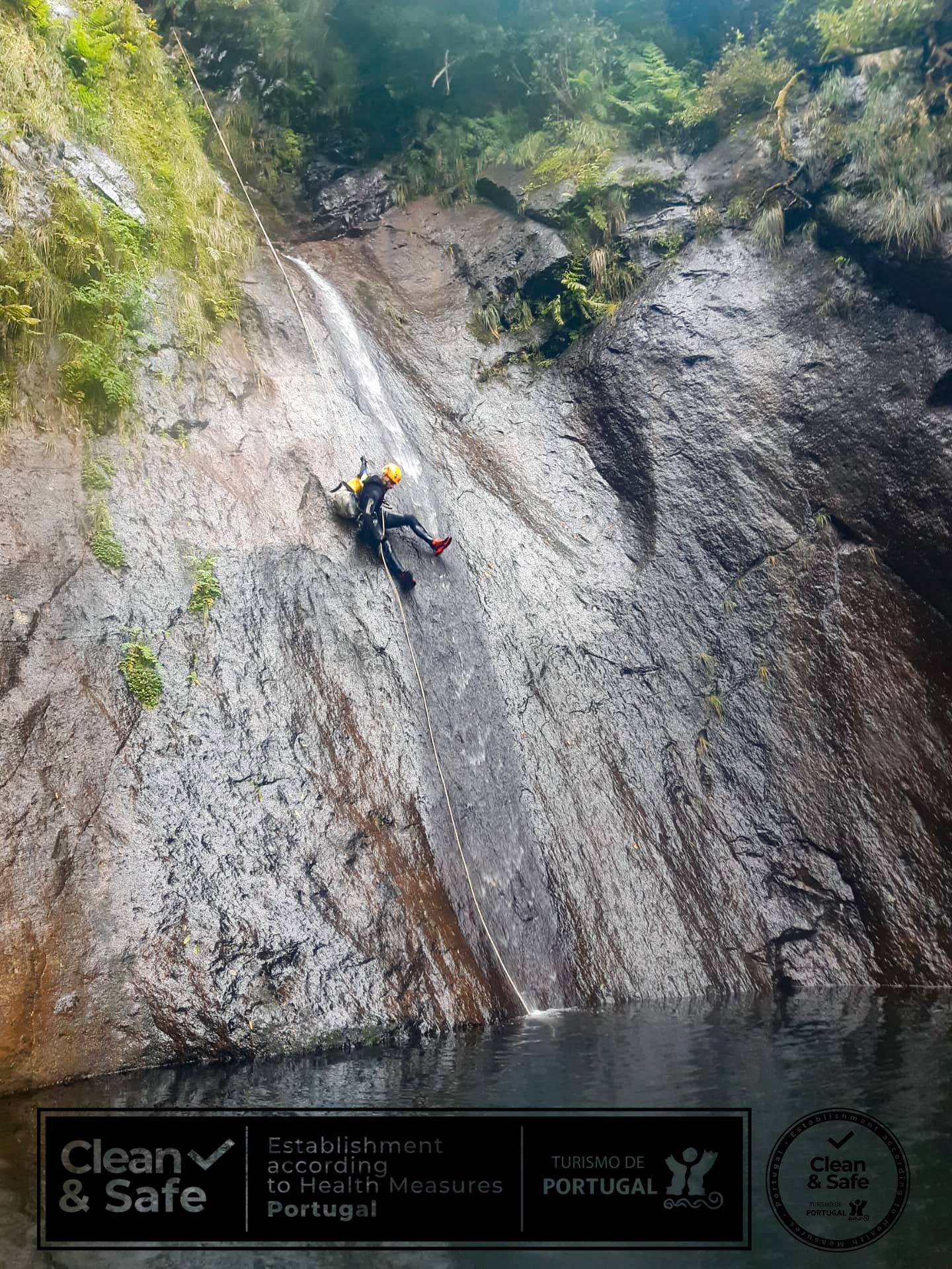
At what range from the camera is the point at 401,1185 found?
13.8 feet

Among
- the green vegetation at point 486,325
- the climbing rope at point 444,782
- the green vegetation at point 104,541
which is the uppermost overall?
the green vegetation at point 486,325

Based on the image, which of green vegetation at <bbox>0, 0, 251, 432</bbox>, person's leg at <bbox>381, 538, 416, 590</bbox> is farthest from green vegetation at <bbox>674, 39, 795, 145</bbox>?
person's leg at <bbox>381, 538, 416, 590</bbox>

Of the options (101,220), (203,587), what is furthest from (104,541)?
(101,220)

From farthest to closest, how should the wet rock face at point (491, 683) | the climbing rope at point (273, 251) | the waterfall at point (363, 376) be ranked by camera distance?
the waterfall at point (363, 376), the climbing rope at point (273, 251), the wet rock face at point (491, 683)

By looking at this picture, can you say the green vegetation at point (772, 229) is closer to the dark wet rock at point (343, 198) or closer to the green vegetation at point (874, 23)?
the green vegetation at point (874, 23)

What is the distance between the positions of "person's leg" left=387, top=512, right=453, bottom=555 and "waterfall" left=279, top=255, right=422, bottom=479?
134 cm

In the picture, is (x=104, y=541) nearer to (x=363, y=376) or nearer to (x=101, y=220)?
(x=101, y=220)

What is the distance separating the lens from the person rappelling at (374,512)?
9.51m

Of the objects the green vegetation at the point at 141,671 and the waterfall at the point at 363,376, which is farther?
the waterfall at the point at 363,376

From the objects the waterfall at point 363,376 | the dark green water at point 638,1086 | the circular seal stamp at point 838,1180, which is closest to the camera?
the dark green water at point 638,1086

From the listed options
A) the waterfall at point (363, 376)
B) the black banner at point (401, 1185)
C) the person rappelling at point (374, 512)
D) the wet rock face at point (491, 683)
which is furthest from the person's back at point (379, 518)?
the black banner at point (401, 1185)

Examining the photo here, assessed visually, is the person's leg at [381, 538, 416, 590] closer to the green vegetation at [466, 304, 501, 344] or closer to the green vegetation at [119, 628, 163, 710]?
the green vegetation at [119, 628, 163, 710]

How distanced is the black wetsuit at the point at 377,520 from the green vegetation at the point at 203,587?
6.13ft

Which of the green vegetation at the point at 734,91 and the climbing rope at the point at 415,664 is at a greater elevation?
the green vegetation at the point at 734,91
